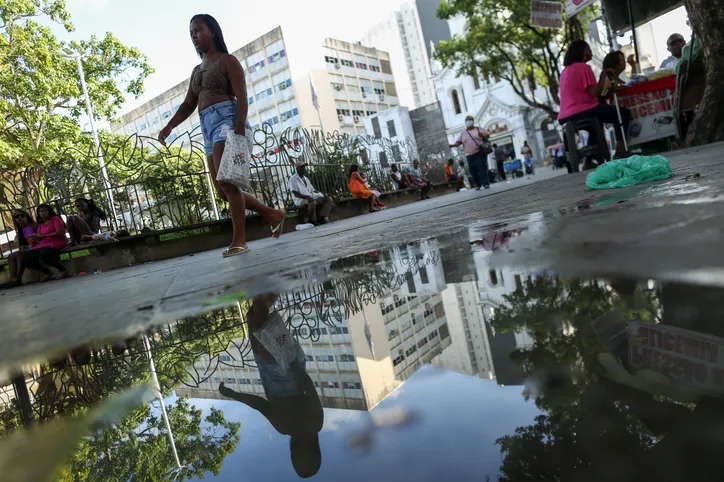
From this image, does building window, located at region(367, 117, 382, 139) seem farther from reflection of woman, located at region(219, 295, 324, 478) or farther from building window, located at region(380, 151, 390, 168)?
reflection of woman, located at region(219, 295, 324, 478)

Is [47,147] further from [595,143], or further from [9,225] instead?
[595,143]

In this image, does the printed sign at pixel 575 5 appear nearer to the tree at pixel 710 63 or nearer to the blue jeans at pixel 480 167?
the tree at pixel 710 63

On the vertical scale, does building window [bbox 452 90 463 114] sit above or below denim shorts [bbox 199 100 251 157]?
above

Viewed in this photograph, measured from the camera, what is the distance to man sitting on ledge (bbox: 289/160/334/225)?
30.9 feet

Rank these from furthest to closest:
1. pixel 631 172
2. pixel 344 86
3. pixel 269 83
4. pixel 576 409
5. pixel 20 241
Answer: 1. pixel 344 86
2. pixel 269 83
3. pixel 20 241
4. pixel 631 172
5. pixel 576 409

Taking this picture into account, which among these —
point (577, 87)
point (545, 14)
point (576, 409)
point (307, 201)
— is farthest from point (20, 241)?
point (545, 14)

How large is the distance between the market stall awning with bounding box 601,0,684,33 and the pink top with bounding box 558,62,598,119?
14.6 feet

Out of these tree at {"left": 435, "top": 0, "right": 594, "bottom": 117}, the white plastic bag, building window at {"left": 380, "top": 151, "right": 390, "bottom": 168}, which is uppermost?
tree at {"left": 435, "top": 0, "right": 594, "bottom": 117}

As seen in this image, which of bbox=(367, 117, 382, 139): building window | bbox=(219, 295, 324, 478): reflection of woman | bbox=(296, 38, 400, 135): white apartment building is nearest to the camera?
bbox=(219, 295, 324, 478): reflection of woman

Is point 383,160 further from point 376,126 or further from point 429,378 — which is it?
point 376,126

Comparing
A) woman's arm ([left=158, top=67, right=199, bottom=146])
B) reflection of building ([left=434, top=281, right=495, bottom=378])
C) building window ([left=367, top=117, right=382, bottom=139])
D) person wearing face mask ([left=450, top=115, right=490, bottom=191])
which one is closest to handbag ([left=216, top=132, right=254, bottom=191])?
woman's arm ([left=158, top=67, right=199, bottom=146])

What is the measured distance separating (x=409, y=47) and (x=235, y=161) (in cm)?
10002

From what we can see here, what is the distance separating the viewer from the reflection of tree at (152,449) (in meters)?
0.58

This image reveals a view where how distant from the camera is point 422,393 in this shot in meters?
0.64
